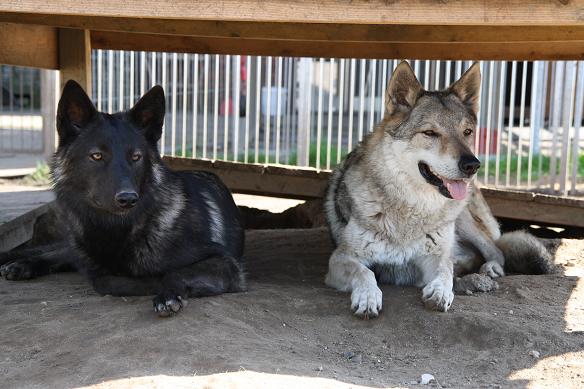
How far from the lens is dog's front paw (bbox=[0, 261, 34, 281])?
17.3 feet

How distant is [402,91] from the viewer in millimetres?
5125

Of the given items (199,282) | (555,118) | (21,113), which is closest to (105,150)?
(199,282)

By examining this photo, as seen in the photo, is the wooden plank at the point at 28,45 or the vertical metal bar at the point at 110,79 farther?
A: the vertical metal bar at the point at 110,79

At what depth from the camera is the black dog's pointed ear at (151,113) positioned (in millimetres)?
4711

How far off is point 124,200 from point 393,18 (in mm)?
1703

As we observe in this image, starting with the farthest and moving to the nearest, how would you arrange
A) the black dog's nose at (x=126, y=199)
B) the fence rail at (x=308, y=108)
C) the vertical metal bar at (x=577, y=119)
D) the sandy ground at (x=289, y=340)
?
the fence rail at (x=308, y=108) < the vertical metal bar at (x=577, y=119) < the black dog's nose at (x=126, y=199) < the sandy ground at (x=289, y=340)

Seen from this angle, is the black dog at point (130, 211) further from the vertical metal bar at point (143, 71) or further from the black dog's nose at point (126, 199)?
the vertical metal bar at point (143, 71)

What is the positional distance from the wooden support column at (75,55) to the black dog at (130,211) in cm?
156

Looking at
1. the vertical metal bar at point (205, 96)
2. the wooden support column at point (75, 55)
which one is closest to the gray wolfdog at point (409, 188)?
the wooden support column at point (75, 55)

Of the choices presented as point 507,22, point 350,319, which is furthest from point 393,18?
point 350,319

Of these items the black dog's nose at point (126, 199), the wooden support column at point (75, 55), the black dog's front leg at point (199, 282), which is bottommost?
the black dog's front leg at point (199, 282)

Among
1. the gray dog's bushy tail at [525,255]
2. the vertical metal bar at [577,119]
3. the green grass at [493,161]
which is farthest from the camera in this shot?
the green grass at [493,161]

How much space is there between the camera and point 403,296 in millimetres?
4688

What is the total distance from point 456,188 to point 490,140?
7.59 metres
